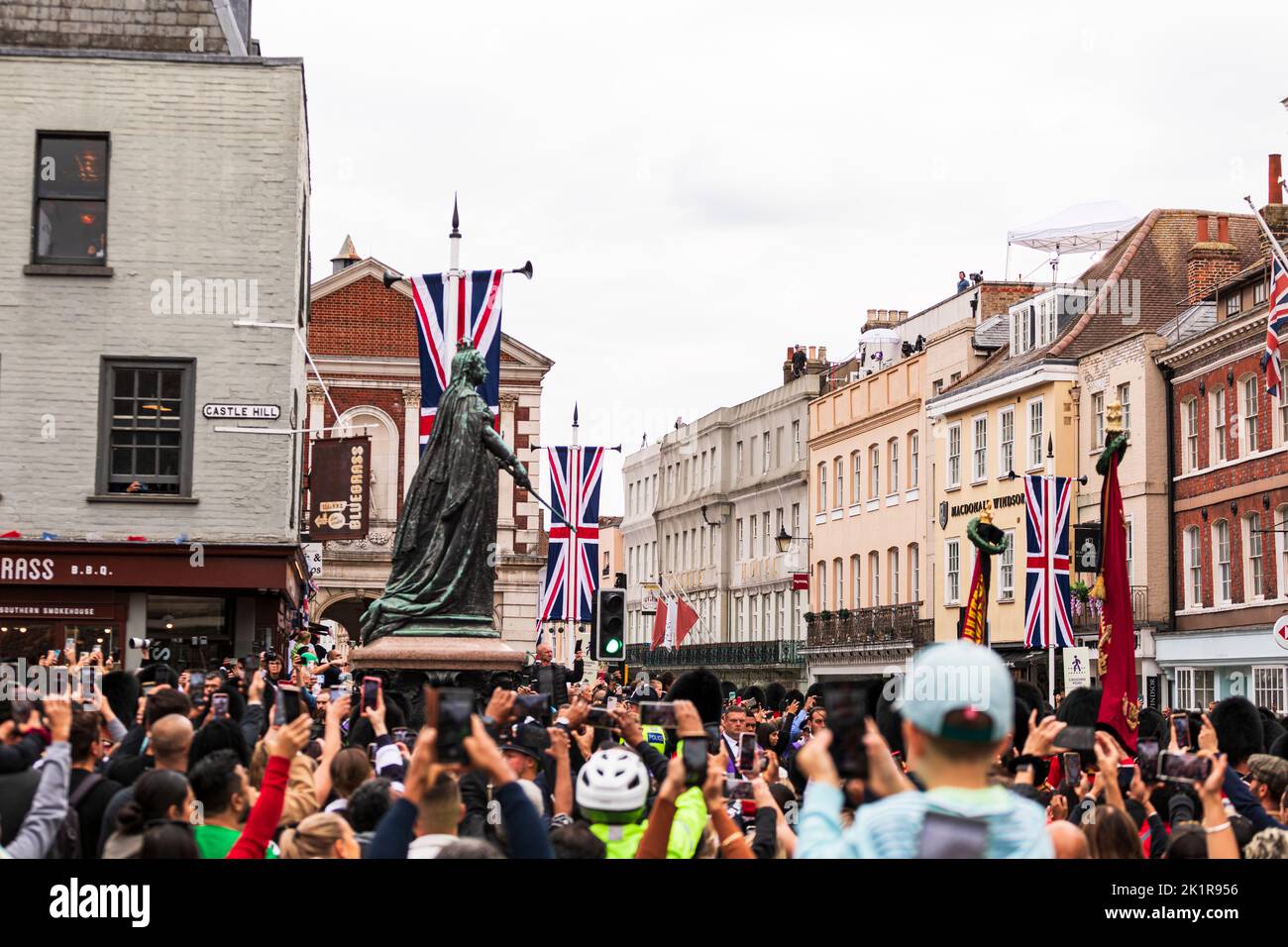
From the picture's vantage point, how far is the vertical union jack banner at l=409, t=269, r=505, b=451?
20.5m

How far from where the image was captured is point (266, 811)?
230 inches

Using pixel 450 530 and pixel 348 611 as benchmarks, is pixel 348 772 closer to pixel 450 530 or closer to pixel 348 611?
pixel 450 530

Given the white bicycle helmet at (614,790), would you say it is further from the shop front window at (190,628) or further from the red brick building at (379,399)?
the red brick building at (379,399)

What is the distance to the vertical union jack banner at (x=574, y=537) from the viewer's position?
86.1ft

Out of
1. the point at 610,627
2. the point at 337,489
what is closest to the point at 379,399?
the point at 337,489

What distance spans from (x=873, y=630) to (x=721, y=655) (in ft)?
49.9

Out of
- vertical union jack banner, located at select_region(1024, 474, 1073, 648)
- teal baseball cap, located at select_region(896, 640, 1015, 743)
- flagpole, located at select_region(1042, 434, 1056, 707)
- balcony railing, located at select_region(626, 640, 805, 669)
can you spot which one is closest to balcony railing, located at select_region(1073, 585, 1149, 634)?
flagpole, located at select_region(1042, 434, 1056, 707)

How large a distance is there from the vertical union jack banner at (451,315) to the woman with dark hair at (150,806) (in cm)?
1421

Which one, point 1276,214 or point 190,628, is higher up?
point 1276,214

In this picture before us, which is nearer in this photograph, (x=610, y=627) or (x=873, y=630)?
(x=610, y=627)

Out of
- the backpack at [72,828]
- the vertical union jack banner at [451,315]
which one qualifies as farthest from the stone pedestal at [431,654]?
the backpack at [72,828]

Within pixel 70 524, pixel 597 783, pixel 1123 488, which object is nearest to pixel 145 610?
pixel 70 524

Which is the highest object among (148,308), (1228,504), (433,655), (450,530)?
(148,308)
